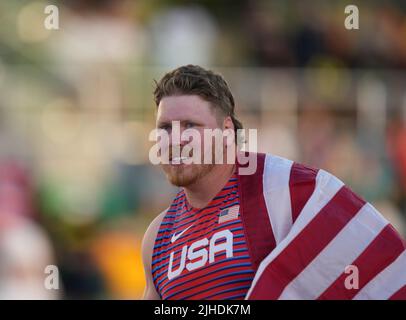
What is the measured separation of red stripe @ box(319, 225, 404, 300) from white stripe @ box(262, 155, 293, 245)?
0.27 m

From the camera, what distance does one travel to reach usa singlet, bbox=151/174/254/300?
344 centimetres

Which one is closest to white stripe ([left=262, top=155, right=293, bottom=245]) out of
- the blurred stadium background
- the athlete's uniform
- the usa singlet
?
the athlete's uniform

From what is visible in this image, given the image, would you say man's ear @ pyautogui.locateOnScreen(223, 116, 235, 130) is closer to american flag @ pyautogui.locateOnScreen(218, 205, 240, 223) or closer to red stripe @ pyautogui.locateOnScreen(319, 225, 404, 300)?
american flag @ pyautogui.locateOnScreen(218, 205, 240, 223)

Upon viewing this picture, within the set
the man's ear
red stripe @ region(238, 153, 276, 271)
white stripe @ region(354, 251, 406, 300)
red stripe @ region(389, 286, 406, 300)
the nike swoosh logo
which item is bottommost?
red stripe @ region(389, 286, 406, 300)

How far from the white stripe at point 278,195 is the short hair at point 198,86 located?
334 millimetres

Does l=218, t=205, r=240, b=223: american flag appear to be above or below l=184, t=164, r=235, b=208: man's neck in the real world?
below

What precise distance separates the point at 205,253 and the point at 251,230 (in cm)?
22

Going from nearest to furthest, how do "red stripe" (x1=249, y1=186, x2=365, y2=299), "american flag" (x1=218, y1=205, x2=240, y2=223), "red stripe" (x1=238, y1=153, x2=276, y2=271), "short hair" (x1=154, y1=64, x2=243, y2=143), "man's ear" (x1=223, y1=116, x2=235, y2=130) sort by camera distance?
"red stripe" (x1=249, y1=186, x2=365, y2=299) < "red stripe" (x1=238, y1=153, x2=276, y2=271) < "american flag" (x1=218, y1=205, x2=240, y2=223) < "short hair" (x1=154, y1=64, x2=243, y2=143) < "man's ear" (x1=223, y1=116, x2=235, y2=130)

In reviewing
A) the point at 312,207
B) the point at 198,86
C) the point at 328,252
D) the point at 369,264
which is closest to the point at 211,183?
the point at 198,86

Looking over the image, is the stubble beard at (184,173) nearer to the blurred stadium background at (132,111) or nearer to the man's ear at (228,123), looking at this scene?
the man's ear at (228,123)

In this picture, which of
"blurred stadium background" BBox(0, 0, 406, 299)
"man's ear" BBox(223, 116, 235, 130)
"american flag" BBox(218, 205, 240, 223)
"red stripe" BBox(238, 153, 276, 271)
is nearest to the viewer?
"red stripe" BBox(238, 153, 276, 271)

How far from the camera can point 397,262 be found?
3.31 m
